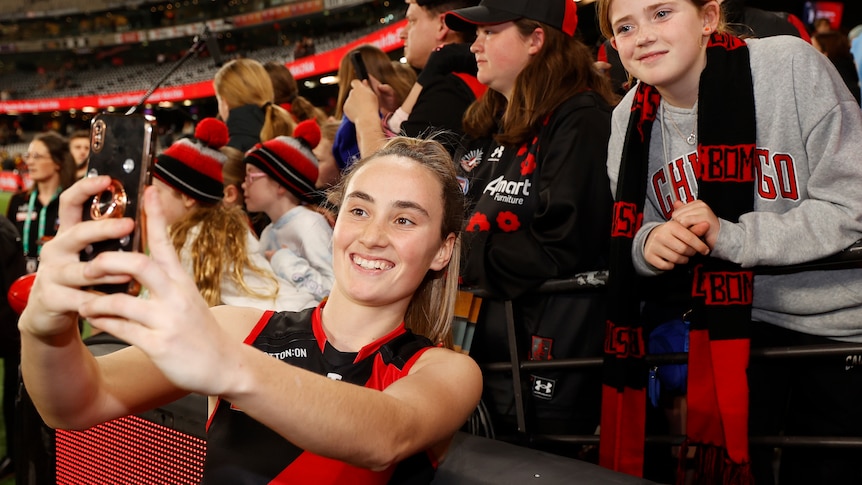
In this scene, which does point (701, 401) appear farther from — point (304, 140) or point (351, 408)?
point (304, 140)

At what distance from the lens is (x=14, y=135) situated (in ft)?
128

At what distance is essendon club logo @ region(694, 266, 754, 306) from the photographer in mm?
1805

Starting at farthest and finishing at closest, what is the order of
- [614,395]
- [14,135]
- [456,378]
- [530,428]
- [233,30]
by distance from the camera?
[14,135]
[233,30]
[530,428]
[614,395]
[456,378]

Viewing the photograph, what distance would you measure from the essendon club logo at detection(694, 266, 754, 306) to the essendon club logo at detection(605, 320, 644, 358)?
0.24 metres

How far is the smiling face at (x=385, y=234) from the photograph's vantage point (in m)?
1.70

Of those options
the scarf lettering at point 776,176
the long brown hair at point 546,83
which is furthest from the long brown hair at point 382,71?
the scarf lettering at point 776,176

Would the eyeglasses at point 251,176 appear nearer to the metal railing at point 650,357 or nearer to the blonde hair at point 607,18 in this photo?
the metal railing at point 650,357

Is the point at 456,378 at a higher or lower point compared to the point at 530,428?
higher

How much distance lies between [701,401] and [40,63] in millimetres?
47508

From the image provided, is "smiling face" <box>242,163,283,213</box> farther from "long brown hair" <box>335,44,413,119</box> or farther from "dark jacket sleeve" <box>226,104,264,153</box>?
"dark jacket sleeve" <box>226,104,264,153</box>

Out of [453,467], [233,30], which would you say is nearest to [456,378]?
[453,467]

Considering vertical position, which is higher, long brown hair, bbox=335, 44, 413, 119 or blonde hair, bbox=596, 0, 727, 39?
long brown hair, bbox=335, 44, 413, 119

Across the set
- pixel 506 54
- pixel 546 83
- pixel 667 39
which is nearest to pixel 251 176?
pixel 506 54

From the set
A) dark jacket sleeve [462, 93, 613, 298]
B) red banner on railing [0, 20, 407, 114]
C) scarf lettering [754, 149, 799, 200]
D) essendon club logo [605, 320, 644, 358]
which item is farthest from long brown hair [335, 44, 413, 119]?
red banner on railing [0, 20, 407, 114]
